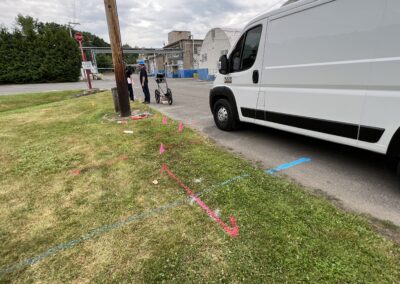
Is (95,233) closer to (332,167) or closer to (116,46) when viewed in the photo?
(332,167)

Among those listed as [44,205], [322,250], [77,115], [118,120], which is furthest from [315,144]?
[77,115]

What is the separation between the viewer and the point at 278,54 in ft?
12.7

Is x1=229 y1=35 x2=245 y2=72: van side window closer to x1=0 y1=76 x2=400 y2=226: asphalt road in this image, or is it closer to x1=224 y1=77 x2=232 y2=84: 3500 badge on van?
x1=224 y1=77 x2=232 y2=84: 3500 badge on van

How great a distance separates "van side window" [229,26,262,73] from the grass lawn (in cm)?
191

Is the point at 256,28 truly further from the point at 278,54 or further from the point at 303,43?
the point at 303,43

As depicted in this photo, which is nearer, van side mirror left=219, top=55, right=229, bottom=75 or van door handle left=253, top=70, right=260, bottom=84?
van door handle left=253, top=70, right=260, bottom=84

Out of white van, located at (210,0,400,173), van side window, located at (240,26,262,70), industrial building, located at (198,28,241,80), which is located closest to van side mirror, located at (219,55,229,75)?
white van, located at (210,0,400,173)

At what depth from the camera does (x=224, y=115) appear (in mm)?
5629

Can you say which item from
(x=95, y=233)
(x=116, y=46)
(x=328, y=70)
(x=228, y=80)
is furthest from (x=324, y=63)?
(x=116, y=46)

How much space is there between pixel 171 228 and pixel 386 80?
117 inches

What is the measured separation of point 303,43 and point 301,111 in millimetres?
1048

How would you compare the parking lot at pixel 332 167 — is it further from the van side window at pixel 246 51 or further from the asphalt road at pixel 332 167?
the van side window at pixel 246 51

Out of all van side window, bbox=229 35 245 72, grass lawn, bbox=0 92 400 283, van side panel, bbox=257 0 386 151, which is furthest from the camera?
van side window, bbox=229 35 245 72

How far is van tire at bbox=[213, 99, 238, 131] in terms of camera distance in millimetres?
5383
